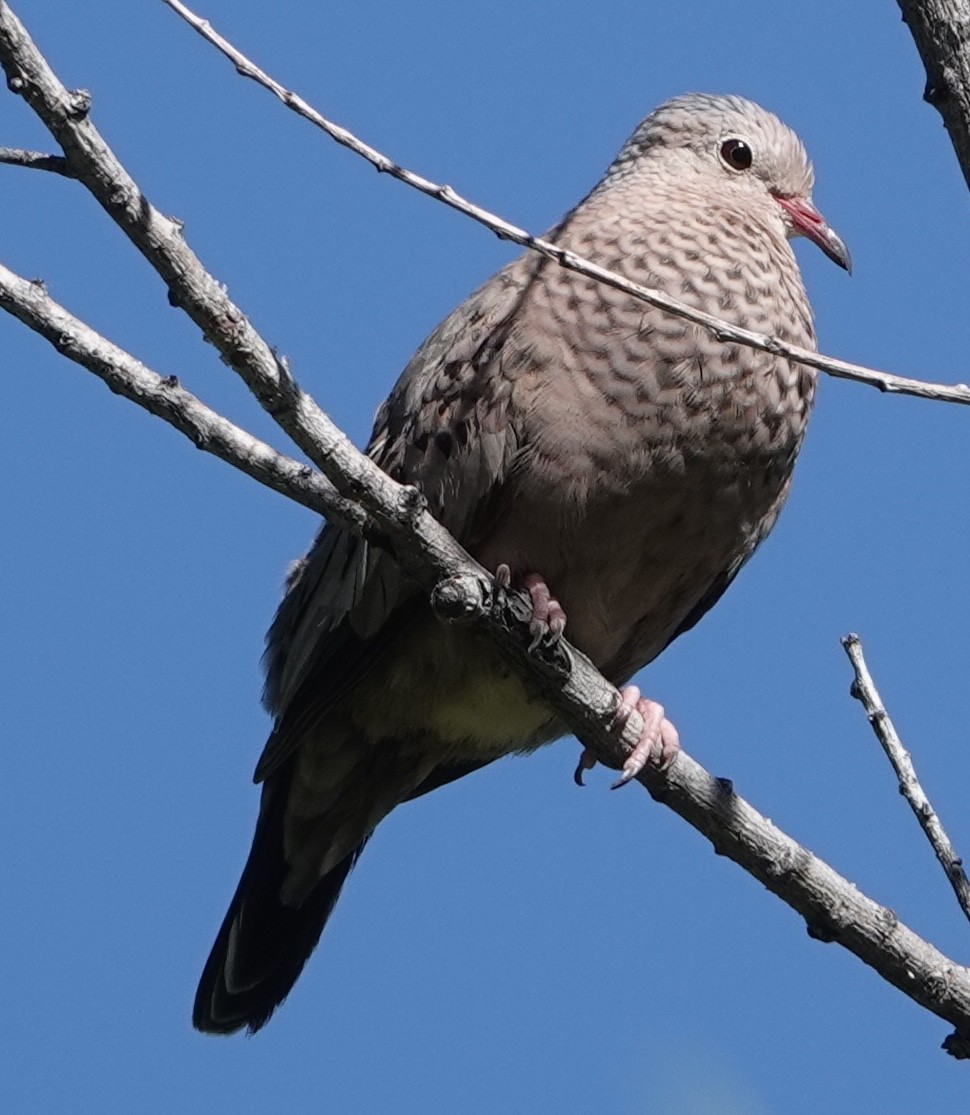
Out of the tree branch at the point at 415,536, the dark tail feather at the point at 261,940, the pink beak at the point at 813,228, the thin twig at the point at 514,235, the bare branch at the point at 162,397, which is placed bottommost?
the dark tail feather at the point at 261,940

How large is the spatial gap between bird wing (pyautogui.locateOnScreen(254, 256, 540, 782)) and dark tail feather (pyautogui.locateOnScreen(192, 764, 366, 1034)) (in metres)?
0.50

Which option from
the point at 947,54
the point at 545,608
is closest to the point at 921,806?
the point at 545,608

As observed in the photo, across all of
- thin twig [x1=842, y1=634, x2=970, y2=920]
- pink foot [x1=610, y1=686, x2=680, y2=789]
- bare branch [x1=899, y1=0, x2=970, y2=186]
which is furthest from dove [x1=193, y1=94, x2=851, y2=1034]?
bare branch [x1=899, y1=0, x2=970, y2=186]

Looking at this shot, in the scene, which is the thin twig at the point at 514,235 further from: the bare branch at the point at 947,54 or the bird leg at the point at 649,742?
the bird leg at the point at 649,742

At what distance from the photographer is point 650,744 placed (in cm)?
389

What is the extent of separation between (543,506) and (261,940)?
1.66 metres

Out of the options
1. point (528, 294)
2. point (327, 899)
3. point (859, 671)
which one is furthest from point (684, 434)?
point (327, 899)

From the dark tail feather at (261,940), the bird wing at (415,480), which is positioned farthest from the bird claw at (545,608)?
the dark tail feather at (261,940)

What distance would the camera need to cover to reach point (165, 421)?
10.4 feet

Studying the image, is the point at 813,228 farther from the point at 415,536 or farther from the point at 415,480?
the point at 415,536

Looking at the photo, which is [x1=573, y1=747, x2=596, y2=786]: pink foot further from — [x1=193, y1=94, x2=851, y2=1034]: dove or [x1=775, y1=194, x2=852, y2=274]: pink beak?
[x1=775, y1=194, x2=852, y2=274]: pink beak

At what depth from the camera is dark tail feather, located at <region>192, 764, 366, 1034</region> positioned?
5133mm

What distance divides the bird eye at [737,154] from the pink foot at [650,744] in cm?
189

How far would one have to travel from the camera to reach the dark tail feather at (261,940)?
513 centimetres
